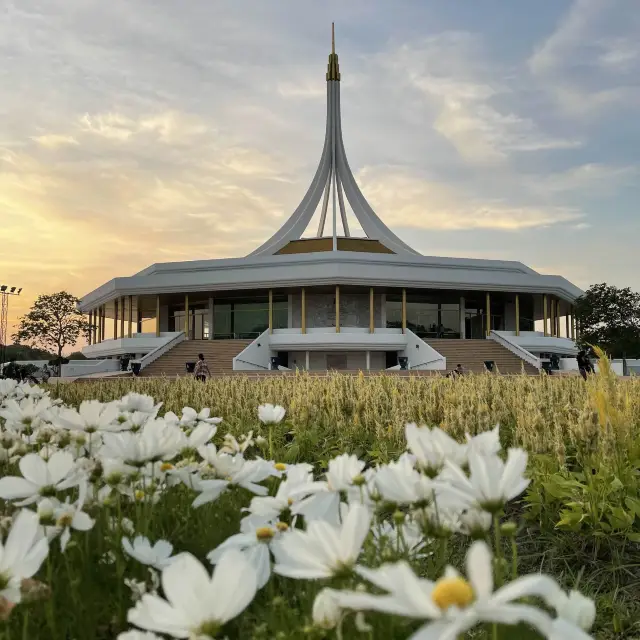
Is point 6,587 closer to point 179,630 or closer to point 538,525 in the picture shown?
point 179,630

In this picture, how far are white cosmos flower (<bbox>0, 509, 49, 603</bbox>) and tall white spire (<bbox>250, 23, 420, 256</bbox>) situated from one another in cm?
4192

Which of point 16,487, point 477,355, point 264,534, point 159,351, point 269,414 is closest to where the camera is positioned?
point 264,534

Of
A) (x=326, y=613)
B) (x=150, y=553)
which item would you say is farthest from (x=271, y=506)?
(x=326, y=613)

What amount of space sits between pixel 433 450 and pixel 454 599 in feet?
2.30

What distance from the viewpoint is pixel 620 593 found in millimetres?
4012

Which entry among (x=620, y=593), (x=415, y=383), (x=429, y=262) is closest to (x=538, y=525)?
(x=620, y=593)

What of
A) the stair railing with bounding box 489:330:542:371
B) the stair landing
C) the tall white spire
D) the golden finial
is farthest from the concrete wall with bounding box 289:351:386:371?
the golden finial

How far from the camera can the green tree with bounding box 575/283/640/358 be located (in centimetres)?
3303

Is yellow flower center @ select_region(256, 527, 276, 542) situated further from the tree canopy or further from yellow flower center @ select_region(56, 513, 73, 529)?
the tree canopy

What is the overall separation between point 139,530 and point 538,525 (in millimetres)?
3850

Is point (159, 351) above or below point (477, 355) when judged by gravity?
above

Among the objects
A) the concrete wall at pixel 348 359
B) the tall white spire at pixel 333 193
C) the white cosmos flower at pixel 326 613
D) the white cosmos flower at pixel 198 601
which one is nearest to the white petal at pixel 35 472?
the white cosmos flower at pixel 198 601

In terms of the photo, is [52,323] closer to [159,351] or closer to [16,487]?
[159,351]

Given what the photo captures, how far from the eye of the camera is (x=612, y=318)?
110ft
